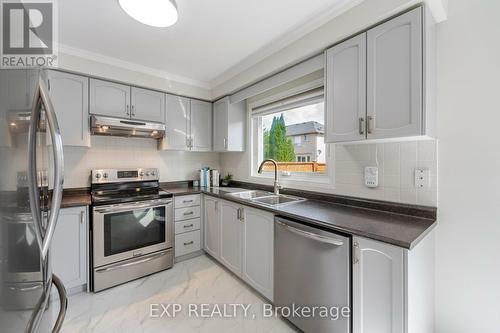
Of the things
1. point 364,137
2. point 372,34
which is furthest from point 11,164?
point 372,34

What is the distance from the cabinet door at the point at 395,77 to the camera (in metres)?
1.22

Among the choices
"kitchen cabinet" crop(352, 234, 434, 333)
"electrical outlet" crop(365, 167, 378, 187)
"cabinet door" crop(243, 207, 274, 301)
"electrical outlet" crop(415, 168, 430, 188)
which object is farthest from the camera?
"cabinet door" crop(243, 207, 274, 301)

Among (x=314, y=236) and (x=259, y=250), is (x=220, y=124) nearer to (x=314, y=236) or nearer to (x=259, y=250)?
(x=259, y=250)

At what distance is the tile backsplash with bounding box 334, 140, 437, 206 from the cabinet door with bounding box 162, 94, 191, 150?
1962mm

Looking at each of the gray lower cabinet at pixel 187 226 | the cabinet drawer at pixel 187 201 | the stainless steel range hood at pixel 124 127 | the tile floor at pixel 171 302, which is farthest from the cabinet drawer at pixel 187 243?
the stainless steel range hood at pixel 124 127

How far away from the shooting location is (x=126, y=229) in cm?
217

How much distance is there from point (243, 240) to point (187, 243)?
94 centimetres

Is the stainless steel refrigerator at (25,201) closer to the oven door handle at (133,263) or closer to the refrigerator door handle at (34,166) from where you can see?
the refrigerator door handle at (34,166)

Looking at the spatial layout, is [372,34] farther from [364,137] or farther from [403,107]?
[364,137]

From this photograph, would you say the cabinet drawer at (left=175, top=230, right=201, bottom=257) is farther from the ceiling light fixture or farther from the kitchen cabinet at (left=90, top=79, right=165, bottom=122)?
the ceiling light fixture

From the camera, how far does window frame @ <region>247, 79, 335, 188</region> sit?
2.04 m

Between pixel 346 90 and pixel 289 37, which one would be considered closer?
pixel 346 90
